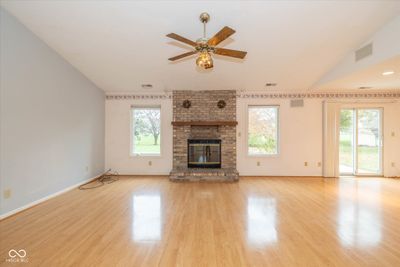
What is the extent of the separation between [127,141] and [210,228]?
159 inches

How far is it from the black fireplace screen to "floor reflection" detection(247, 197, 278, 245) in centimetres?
201

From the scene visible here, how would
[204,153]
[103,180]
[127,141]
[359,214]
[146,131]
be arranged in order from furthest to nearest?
[146,131], [127,141], [204,153], [103,180], [359,214]

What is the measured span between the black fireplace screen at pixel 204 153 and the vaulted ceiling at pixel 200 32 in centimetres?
182

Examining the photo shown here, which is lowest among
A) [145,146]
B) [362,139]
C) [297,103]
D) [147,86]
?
[145,146]

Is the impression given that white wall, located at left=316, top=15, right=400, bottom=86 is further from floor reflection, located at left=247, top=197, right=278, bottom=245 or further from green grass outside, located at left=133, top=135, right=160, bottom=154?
green grass outside, located at left=133, top=135, right=160, bottom=154

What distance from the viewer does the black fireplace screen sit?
18.6 ft

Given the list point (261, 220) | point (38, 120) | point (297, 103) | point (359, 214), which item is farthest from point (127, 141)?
point (359, 214)

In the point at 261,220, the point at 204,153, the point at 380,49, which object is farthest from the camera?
the point at 204,153

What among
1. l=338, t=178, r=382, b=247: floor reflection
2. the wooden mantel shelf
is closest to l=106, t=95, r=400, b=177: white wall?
the wooden mantel shelf

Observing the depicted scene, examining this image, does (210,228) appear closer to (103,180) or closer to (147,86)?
(103,180)

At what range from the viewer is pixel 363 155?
573cm

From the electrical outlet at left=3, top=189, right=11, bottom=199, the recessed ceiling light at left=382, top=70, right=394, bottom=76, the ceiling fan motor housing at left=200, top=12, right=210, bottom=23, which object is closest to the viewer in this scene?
the ceiling fan motor housing at left=200, top=12, right=210, bottom=23

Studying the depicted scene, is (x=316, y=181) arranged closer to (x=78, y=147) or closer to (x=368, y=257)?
(x=368, y=257)

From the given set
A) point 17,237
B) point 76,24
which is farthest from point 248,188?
point 76,24
